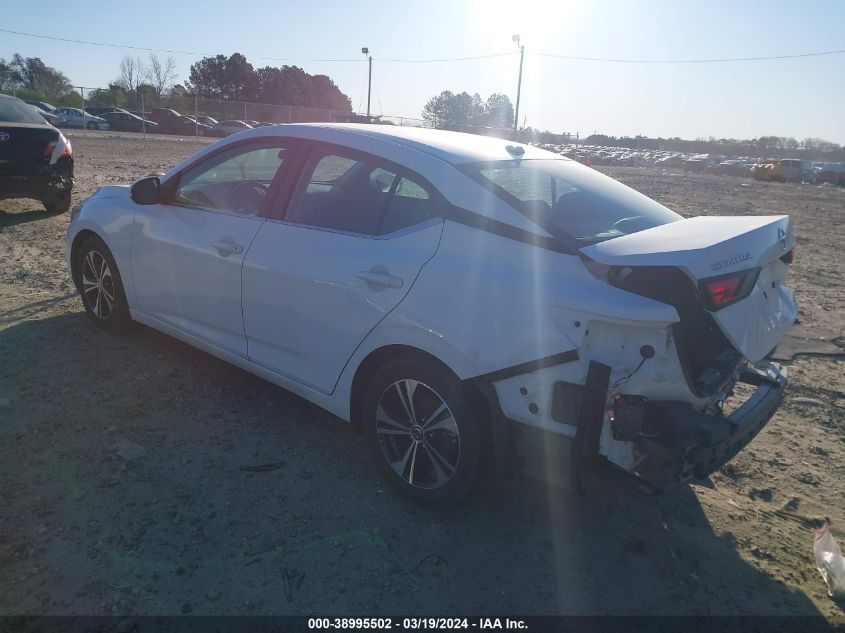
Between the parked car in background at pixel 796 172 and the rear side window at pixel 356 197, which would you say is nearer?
the rear side window at pixel 356 197

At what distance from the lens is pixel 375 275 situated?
324 cm

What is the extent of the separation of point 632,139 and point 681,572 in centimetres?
10567

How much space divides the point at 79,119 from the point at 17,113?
3523 cm

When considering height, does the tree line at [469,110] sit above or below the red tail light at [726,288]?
above

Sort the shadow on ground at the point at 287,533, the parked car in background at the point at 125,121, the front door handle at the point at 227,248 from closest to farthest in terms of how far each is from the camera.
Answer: the shadow on ground at the point at 287,533 → the front door handle at the point at 227,248 → the parked car in background at the point at 125,121

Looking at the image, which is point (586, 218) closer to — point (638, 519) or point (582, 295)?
point (582, 295)

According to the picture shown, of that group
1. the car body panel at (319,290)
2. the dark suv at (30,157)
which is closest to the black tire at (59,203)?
the dark suv at (30,157)

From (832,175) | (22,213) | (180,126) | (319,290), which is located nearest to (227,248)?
(319,290)

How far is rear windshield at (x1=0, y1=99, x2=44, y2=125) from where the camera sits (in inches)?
365

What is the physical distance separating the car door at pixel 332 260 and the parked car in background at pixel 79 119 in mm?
41873

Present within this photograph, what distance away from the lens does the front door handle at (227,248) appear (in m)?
3.90

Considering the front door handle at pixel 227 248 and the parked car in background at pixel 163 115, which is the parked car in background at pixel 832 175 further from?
the front door handle at pixel 227 248

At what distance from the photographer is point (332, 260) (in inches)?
135

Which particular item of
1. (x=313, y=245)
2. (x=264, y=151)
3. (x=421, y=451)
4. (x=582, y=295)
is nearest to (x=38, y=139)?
(x=264, y=151)
